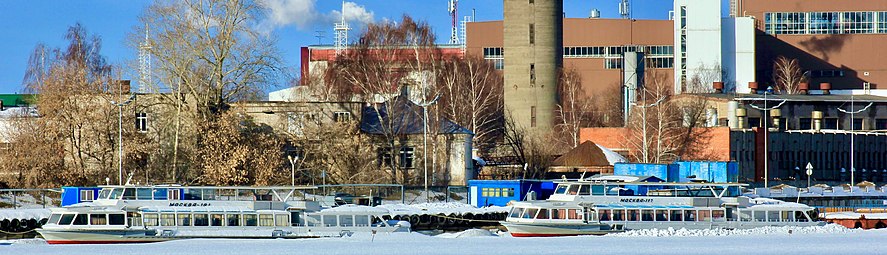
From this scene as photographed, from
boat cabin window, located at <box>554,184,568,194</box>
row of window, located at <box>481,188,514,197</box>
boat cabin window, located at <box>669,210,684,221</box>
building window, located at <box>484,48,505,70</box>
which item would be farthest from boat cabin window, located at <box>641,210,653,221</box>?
building window, located at <box>484,48,505,70</box>

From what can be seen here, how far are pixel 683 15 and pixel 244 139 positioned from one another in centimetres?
7601

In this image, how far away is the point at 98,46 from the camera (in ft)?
388

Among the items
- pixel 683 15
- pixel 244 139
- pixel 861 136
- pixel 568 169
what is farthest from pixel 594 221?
pixel 683 15

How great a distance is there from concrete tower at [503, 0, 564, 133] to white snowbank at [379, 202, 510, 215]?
123ft

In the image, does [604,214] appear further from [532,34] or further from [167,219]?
[532,34]

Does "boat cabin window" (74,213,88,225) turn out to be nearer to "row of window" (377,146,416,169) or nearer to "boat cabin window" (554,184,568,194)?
"boat cabin window" (554,184,568,194)

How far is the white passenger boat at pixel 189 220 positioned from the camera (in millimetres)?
50094

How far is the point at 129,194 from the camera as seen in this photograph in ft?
175

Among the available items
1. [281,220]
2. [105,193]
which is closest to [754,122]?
[281,220]

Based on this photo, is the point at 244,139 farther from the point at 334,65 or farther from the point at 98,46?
the point at 98,46

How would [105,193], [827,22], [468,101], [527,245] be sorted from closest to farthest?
1. [527,245]
2. [105,193]
3. [468,101]
4. [827,22]

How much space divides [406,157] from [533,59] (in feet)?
80.7

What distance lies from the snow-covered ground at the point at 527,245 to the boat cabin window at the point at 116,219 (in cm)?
273

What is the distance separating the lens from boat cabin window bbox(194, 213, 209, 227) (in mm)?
51125
